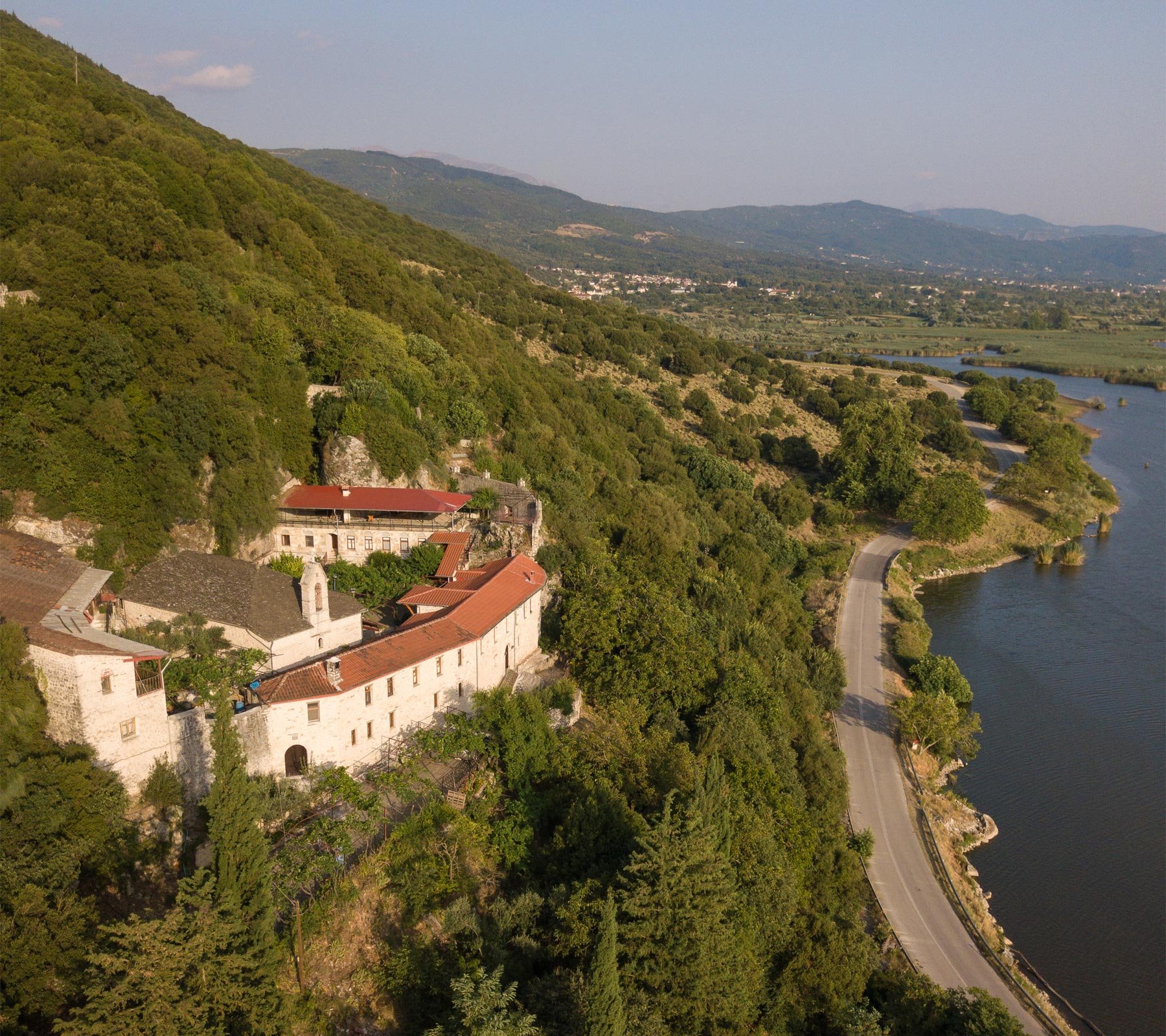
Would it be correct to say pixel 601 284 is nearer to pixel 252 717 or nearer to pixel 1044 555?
pixel 1044 555

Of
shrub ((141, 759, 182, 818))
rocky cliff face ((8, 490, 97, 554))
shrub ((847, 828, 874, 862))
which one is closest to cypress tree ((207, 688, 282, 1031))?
shrub ((141, 759, 182, 818))

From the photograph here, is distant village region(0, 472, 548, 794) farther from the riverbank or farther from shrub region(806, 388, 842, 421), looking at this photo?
shrub region(806, 388, 842, 421)

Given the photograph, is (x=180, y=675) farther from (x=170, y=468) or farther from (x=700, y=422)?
(x=700, y=422)

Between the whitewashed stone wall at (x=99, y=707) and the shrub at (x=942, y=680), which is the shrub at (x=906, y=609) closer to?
the shrub at (x=942, y=680)

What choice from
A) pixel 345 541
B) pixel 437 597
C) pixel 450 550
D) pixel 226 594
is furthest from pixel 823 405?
pixel 226 594

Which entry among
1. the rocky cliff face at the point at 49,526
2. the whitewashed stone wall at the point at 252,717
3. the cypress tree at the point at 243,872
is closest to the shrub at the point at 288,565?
the rocky cliff face at the point at 49,526
